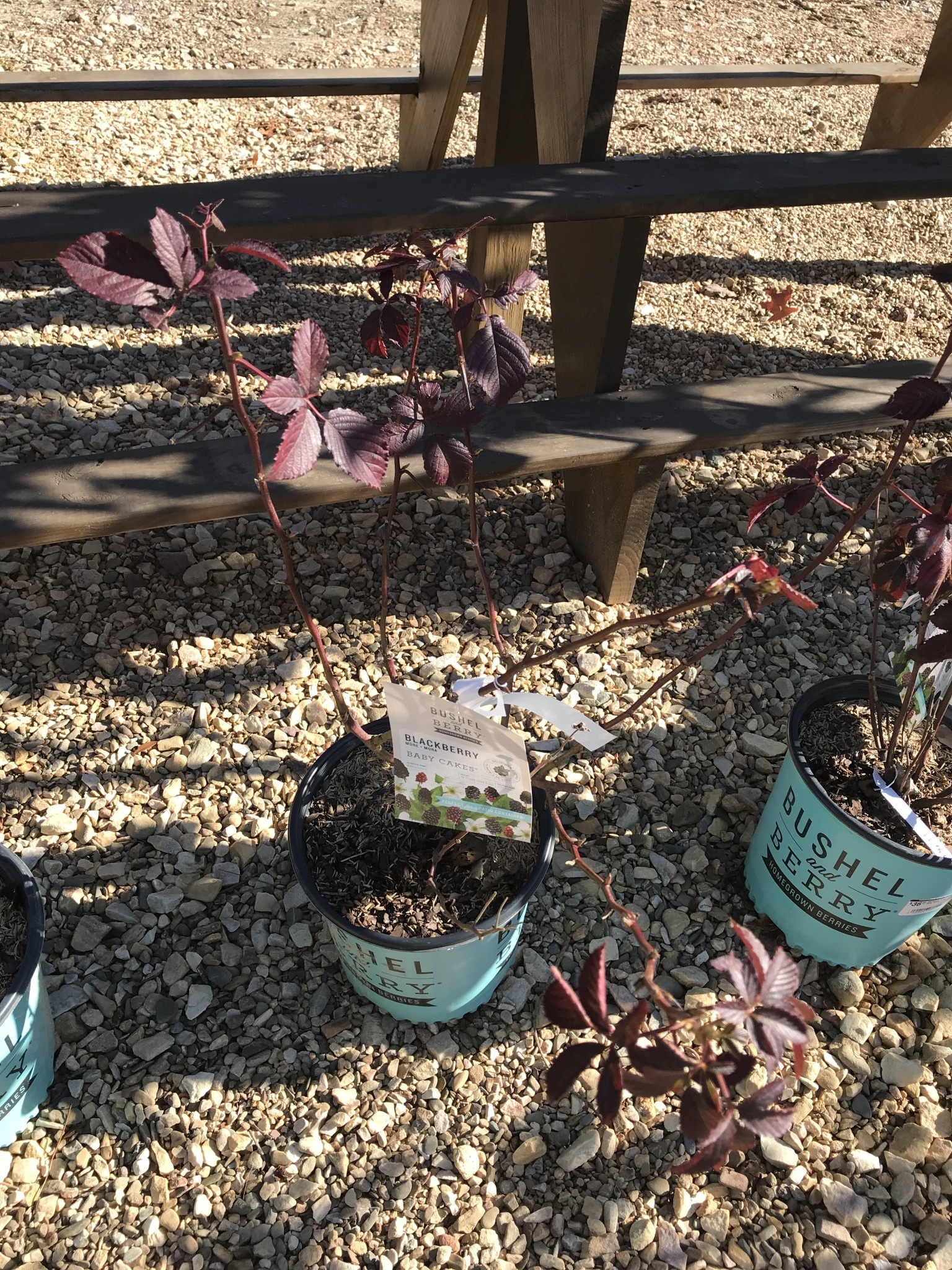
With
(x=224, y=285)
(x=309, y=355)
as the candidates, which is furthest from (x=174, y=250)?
(x=309, y=355)

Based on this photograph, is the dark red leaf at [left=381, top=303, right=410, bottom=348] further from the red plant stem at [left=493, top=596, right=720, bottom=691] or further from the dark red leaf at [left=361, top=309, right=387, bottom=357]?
the red plant stem at [left=493, top=596, right=720, bottom=691]

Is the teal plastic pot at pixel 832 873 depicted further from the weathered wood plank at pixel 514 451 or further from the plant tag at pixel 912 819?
the weathered wood plank at pixel 514 451

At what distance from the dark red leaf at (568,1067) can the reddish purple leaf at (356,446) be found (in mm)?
580

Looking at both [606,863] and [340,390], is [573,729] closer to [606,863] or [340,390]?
[606,863]

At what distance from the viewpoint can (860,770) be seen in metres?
1.64

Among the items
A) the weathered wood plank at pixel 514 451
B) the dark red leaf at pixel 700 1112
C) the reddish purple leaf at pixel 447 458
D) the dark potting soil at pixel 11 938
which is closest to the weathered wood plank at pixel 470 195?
the weathered wood plank at pixel 514 451

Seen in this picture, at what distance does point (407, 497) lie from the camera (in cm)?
243

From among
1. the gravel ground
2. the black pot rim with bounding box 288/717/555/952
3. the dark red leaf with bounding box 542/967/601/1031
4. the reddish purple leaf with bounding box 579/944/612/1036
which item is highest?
the reddish purple leaf with bounding box 579/944/612/1036

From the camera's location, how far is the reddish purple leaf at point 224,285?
0.86 meters

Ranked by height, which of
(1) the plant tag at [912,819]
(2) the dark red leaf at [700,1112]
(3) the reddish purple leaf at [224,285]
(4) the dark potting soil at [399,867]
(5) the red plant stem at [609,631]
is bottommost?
(4) the dark potting soil at [399,867]

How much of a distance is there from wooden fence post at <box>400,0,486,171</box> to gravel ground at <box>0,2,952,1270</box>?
0.48 m

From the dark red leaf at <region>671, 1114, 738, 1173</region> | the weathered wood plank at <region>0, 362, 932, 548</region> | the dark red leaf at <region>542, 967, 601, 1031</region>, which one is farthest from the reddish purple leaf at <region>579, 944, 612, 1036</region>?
the weathered wood plank at <region>0, 362, 932, 548</region>

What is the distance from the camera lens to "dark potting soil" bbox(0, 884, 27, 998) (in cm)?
133

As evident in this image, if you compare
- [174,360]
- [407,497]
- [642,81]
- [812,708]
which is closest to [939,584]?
[812,708]
